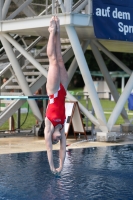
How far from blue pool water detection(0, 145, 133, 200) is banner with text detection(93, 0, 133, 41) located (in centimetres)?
385

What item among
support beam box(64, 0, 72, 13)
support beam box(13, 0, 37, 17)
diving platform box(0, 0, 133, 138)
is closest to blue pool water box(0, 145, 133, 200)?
diving platform box(0, 0, 133, 138)

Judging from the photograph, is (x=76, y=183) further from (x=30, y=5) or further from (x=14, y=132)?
(x=30, y=5)

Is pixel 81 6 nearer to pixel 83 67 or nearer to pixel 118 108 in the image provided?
pixel 83 67

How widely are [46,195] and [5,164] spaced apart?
11.3 feet

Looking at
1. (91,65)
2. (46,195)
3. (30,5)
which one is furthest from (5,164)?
(91,65)

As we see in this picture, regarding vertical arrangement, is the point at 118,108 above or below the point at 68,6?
below

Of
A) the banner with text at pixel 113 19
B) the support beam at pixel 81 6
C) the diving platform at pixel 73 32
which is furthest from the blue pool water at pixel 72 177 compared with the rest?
the support beam at pixel 81 6

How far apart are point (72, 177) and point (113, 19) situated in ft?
23.8

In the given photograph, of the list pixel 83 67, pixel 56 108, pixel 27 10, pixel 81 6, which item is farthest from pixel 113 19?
pixel 56 108

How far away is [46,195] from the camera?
29.4ft

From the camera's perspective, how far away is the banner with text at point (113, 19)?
53.1 ft

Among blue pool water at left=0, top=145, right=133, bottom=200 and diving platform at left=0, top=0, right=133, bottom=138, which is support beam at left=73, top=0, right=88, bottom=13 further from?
blue pool water at left=0, top=145, right=133, bottom=200

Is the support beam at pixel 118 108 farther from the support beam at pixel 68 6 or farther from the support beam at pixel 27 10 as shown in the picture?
the support beam at pixel 27 10

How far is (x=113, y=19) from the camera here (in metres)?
16.6
